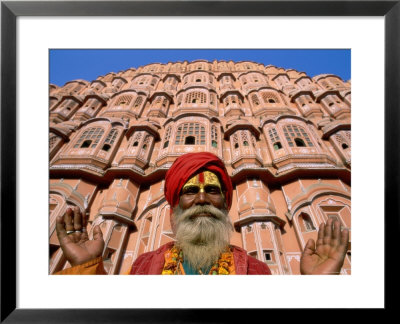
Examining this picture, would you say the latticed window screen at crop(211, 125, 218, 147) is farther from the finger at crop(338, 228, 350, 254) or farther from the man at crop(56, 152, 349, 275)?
the finger at crop(338, 228, 350, 254)

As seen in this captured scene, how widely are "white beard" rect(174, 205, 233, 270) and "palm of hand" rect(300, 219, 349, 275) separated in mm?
707

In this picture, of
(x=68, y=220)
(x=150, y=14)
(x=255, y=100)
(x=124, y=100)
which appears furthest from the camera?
(x=255, y=100)

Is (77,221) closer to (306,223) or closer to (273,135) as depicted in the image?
(306,223)

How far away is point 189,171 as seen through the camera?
2648 mm

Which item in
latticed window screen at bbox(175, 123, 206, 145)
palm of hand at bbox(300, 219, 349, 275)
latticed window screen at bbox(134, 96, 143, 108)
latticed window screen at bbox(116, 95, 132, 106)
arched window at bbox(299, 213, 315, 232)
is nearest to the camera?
palm of hand at bbox(300, 219, 349, 275)

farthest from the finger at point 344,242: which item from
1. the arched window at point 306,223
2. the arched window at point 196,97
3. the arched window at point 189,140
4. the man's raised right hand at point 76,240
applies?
the arched window at point 196,97

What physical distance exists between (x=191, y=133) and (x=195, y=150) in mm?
559

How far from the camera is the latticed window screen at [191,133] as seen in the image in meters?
5.86

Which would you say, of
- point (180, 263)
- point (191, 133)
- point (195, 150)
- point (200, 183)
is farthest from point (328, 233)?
point (191, 133)

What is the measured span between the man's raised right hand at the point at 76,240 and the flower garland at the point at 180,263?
596 millimetres

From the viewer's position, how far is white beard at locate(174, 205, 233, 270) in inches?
97.0

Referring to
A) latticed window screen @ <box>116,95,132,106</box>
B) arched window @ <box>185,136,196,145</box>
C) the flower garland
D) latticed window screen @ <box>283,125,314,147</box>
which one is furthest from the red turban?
latticed window screen @ <box>116,95,132,106</box>

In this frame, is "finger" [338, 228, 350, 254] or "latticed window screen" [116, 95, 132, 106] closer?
"finger" [338, 228, 350, 254]
